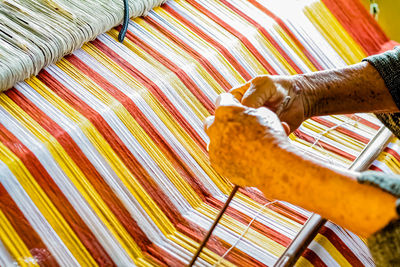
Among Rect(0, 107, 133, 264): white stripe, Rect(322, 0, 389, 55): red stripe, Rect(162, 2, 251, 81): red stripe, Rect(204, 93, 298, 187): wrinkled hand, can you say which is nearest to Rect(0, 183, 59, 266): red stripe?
Rect(0, 107, 133, 264): white stripe

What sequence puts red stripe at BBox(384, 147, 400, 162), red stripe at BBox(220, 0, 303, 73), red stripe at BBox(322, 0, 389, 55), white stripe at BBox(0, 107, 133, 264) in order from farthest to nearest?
red stripe at BBox(322, 0, 389, 55)
red stripe at BBox(220, 0, 303, 73)
red stripe at BBox(384, 147, 400, 162)
white stripe at BBox(0, 107, 133, 264)

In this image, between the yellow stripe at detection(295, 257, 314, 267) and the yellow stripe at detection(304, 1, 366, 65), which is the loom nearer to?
the yellow stripe at detection(295, 257, 314, 267)

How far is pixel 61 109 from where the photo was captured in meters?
1.35

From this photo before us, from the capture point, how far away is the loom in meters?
1.18

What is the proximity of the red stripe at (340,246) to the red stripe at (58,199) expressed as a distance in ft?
1.74

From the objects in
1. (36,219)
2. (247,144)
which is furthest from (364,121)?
(36,219)

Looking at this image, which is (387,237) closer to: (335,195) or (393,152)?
(335,195)

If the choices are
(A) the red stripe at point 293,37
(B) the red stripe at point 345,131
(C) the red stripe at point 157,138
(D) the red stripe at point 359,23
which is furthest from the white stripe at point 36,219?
(D) the red stripe at point 359,23

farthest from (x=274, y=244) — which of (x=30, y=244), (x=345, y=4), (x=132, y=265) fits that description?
(x=345, y=4)

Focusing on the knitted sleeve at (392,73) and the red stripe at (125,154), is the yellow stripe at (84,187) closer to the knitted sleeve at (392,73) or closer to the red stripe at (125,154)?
the red stripe at (125,154)

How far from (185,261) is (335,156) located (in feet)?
2.11

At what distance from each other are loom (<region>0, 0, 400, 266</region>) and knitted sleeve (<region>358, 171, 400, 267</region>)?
0.28m

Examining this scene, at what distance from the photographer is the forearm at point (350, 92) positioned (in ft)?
4.39

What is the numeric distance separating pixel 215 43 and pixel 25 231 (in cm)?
95
